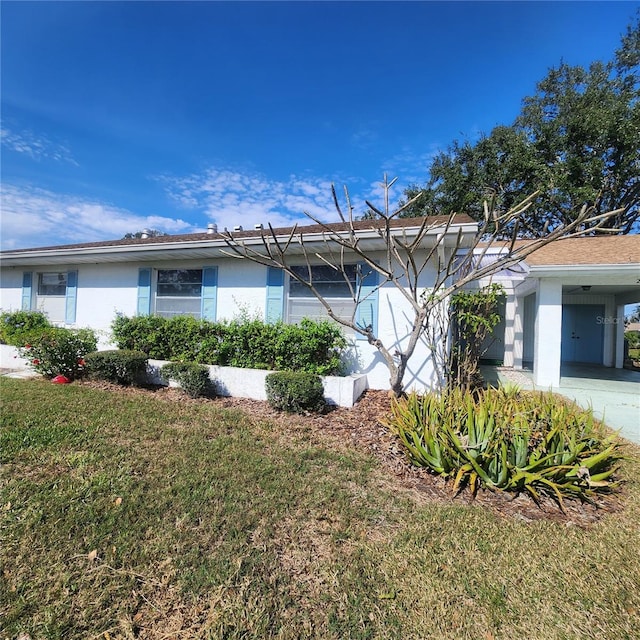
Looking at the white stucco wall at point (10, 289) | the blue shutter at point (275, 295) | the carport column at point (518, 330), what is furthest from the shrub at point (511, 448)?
the white stucco wall at point (10, 289)

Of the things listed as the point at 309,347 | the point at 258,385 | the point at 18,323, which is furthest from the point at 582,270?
the point at 18,323

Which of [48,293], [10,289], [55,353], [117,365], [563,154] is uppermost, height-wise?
[563,154]

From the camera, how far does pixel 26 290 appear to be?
11.2 m

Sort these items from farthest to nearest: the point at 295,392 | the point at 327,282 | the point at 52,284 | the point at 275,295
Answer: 1. the point at 52,284
2. the point at 275,295
3. the point at 327,282
4. the point at 295,392

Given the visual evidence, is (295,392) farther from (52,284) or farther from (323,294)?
(52,284)

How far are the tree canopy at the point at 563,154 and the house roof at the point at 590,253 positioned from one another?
20.9 ft

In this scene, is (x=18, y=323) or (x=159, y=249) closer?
(x=159, y=249)

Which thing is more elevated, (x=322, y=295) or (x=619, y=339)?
(x=322, y=295)

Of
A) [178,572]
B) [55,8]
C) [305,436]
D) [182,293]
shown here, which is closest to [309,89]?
[55,8]

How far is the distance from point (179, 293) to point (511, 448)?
27.7ft

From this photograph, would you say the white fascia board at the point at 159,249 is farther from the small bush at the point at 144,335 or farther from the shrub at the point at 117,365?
→ the shrub at the point at 117,365

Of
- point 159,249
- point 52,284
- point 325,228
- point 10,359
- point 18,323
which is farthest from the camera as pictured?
point 52,284

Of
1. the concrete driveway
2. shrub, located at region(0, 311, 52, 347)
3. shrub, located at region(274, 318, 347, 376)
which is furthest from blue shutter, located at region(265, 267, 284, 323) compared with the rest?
shrub, located at region(0, 311, 52, 347)

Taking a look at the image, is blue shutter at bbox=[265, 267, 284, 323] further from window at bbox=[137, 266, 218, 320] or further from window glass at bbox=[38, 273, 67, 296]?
window glass at bbox=[38, 273, 67, 296]
